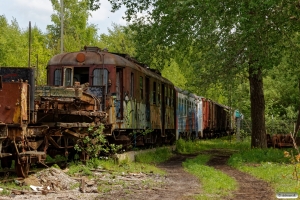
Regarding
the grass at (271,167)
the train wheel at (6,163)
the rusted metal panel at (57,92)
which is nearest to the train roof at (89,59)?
the rusted metal panel at (57,92)

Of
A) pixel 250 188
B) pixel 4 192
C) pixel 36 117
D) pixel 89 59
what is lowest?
pixel 250 188

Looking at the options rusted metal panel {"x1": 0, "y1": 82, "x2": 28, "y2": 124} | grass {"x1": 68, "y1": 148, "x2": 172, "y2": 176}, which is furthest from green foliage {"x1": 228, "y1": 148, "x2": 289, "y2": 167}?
rusted metal panel {"x1": 0, "y1": 82, "x2": 28, "y2": 124}

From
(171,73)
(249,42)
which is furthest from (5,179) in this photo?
(171,73)

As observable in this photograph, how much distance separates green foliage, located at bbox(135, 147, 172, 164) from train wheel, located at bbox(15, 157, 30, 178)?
8095mm

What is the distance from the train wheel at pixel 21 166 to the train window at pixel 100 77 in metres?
6.43

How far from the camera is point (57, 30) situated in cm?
6569

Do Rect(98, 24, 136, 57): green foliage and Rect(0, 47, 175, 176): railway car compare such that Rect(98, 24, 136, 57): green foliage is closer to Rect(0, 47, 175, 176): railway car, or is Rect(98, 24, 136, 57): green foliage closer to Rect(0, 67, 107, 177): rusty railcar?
Rect(0, 47, 175, 176): railway car

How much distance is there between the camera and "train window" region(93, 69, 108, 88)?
17984 millimetres

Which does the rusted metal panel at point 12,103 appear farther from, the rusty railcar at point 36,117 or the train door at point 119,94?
the train door at point 119,94

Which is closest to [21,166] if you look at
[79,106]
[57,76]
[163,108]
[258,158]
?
[79,106]

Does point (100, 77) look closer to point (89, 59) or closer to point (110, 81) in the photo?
point (110, 81)

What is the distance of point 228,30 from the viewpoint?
63.3 feet

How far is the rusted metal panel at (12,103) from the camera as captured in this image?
11109 mm

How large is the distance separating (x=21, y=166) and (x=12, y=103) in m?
1.40
